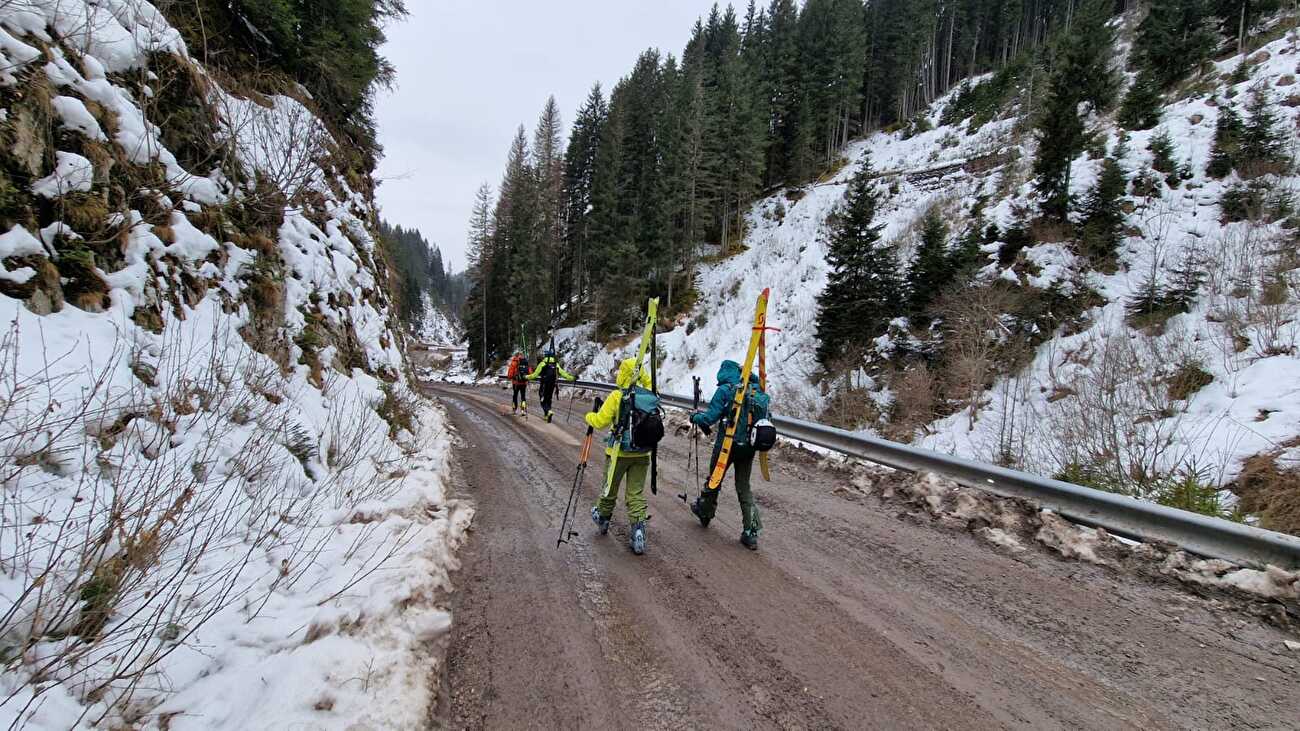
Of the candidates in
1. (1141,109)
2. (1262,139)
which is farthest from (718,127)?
(1262,139)

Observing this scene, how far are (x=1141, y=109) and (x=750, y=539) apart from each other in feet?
77.0

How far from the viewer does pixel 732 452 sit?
5.25 m

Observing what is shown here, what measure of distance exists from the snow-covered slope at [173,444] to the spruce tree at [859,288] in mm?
13644

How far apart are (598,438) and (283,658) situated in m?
8.35

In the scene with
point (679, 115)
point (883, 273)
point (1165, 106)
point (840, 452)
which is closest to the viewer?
point (840, 452)

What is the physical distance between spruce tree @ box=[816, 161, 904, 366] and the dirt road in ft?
39.4

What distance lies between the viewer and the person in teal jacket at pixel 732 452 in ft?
16.1

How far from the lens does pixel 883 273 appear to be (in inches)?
635

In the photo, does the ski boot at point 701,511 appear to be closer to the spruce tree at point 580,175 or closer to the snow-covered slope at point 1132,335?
the snow-covered slope at point 1132,335

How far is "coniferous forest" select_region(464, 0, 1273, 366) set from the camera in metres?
31.3

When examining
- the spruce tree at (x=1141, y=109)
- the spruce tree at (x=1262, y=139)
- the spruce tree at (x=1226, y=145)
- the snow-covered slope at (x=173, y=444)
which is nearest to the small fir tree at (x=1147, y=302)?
the spruce tree at (x=1262, y=139)

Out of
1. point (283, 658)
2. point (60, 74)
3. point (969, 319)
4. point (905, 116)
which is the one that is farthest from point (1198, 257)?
point (905, 116)

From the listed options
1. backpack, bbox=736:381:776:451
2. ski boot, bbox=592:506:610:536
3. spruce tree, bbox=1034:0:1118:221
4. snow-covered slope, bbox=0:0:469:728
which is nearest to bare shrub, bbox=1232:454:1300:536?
backpack, bbox=736:381:776:451

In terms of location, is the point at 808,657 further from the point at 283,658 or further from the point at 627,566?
the point at 283,658
